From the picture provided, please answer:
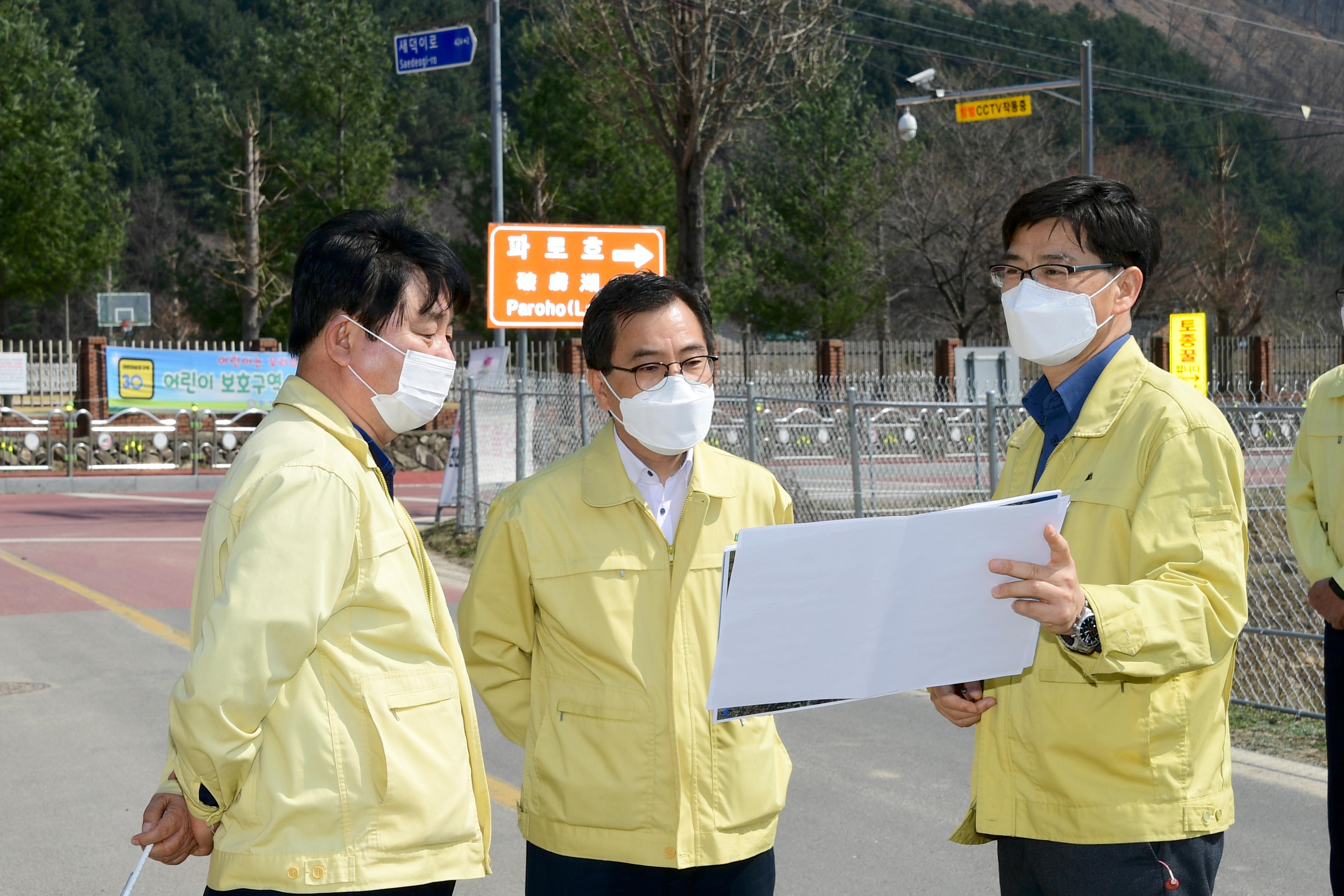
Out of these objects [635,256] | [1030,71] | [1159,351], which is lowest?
[1159,351]

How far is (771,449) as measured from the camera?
14273 millimetres

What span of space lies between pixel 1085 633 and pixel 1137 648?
0.09 metres

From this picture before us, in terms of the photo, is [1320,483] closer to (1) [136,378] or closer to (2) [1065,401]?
(2) [1065,401]

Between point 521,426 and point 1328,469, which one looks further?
point 521,426

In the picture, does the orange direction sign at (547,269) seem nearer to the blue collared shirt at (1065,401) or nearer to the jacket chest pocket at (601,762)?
the blue collared shirt at (1065,401)

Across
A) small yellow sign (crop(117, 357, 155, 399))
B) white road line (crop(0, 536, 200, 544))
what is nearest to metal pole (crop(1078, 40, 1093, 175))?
white road line (crop(0, 536, 200, 544))

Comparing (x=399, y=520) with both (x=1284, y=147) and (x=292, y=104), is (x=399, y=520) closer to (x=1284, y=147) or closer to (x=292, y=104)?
(x=292, y=104)

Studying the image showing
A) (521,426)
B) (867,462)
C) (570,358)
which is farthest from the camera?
(570,358)

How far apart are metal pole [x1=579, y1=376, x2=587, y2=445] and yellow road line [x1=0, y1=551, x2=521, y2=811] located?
3.86 meters

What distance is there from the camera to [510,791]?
5559mm

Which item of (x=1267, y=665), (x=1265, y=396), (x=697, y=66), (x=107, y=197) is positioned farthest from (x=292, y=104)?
(x=1267, y=665)

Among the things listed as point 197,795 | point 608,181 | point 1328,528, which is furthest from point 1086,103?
point 608,181

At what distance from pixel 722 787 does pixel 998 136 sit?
42826 mm

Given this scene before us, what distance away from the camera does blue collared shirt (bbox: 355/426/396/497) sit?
244 cm
